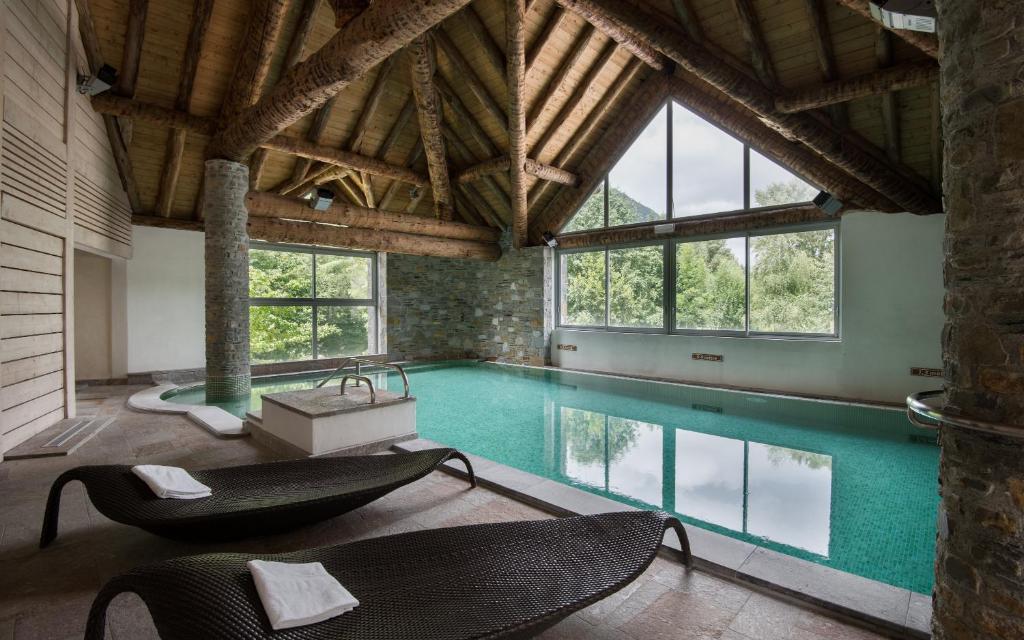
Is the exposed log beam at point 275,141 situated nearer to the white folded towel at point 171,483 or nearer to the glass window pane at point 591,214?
the glass window pane at point 591,214

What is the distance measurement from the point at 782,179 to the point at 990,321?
23.9 ft

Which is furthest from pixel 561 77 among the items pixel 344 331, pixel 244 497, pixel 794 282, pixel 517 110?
pixel 244 497

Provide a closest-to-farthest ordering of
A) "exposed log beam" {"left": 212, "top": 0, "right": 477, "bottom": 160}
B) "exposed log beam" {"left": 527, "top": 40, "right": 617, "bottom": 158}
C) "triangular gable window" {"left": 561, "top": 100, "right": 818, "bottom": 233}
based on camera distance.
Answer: "exposed log beam" {"left": 212, "top": 0, "right": 477, "bottom": 160} < "triangular gable window" {"left": 561, "top": 100, "right": 818, "bottom": 233} < "exposed log beam" {"left": 527, "top": 40, "right": 617, "bottom": 158}

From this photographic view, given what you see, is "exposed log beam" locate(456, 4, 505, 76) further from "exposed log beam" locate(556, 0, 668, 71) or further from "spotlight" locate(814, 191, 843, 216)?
"spotlight" locate(814, 191, 843, 216)

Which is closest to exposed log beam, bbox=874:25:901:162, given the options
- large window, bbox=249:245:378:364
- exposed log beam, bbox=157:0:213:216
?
exposed log beam, bbox=157:0:213:216

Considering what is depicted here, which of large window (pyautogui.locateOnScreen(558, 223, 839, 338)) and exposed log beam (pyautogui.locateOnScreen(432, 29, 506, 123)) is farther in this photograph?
exposed log beam (pyautogui.locateOnScreen(432, 29, 506, 123))

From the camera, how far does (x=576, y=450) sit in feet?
16.7

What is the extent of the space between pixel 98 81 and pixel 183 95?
1.73 metres

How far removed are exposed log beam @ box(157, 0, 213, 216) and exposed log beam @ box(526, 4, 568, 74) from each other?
4472 millimetres

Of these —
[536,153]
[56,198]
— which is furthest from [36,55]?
[536,153]

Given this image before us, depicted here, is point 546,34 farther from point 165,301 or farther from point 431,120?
point 165,301

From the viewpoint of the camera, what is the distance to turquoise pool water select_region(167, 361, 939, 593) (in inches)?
127

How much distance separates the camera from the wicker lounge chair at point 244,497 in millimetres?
2379

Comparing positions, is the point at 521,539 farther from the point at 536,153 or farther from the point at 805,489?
the point at 536,153
